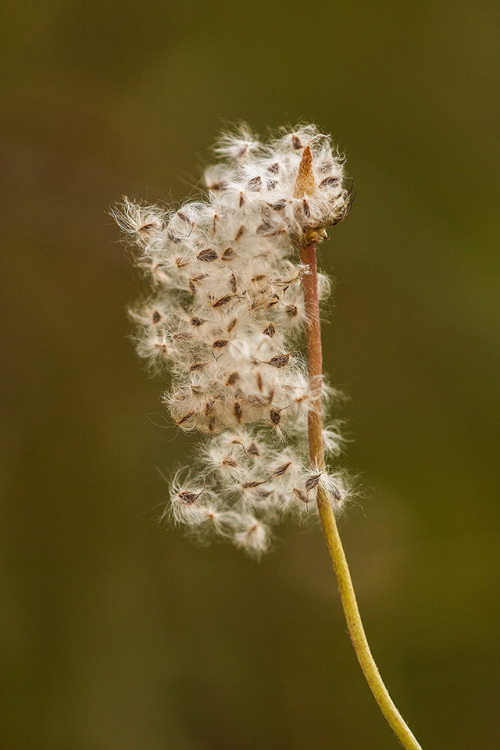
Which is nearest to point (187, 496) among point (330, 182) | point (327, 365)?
point (330, 182)

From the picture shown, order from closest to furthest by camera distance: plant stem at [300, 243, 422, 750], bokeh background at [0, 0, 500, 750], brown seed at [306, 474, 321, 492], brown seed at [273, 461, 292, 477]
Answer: plant stem at [300, 243, 422, 750] → brown seed at [306, 474, 321, 492] → brown seed at [273, 461, 292, 477] → bokeh background at [0, 0, 500, 750]

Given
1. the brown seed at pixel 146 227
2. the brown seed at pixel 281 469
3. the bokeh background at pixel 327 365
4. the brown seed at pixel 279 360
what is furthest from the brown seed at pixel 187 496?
the bokeh background at pixel 327 365

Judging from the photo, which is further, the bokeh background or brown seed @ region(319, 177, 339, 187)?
the bokeh background

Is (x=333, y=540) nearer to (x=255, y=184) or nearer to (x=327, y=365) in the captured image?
(x=255, y=184)

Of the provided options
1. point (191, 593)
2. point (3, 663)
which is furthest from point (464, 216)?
point (3, 663)

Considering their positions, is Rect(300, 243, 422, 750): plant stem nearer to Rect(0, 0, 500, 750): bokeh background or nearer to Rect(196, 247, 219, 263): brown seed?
Rect(196, 247, 219, 263): brown seed

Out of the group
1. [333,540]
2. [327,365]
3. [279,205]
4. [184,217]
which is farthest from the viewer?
[327,365]

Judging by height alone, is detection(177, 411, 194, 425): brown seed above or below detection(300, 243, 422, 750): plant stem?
above

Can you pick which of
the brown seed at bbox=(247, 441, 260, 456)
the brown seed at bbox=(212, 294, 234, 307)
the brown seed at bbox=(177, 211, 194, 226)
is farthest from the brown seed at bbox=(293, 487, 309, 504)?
the brown seed at bbox=(177, 211, 194, 226)
